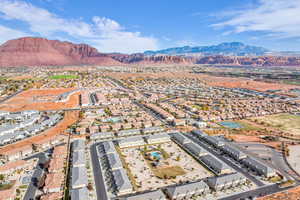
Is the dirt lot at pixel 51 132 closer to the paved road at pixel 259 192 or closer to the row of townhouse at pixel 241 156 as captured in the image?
the row of townhouse at pixel 241 156

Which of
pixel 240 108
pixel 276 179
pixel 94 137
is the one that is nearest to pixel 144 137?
pixel 94 137

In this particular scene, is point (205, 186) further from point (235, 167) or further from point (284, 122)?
point (284, 122)

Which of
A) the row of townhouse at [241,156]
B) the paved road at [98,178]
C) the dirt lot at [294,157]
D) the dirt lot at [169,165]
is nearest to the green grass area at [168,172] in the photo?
the dirt lot at [169,165]

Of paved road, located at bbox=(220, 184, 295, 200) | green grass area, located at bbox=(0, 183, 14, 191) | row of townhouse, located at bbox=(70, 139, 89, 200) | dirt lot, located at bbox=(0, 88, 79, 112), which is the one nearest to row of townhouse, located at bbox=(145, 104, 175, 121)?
row of townhouse, located at bbox=(70, 139, 89, 200)

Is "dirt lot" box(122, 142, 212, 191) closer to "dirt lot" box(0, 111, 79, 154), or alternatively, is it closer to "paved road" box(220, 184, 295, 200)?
"paved road" box(220, 184, 295, 200)

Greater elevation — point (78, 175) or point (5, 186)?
point (78, 175)

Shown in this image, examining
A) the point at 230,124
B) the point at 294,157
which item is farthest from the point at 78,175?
the point at 230,124

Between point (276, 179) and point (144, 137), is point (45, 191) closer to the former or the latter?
point (144, 137)
